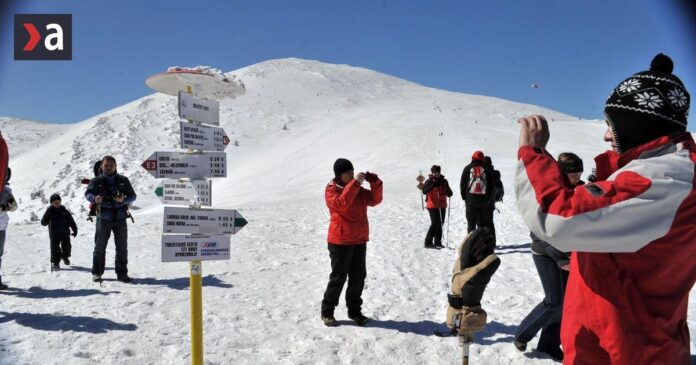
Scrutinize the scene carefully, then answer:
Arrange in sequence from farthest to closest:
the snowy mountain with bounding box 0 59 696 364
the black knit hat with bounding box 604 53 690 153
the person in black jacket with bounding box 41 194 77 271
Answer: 1. the person in black jacket with bounding box 41 194 77 271
2. the snowy mountain with bounding box 0 59 696 364
3. the black knit hat with bounding box 604 53 690 153

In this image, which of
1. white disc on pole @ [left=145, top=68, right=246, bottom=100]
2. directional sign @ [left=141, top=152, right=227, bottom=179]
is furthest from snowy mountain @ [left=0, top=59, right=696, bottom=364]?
white disc on pole @ [left=145, top=68, right=246, bottom=100]

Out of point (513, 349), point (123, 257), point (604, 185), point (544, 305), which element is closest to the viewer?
point (604, 185)

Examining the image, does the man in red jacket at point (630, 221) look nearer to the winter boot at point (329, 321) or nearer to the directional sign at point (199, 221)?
the directional sign at point (199, 221)

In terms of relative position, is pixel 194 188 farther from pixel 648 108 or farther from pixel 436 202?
pixel 436 202

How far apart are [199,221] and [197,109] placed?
0.90m

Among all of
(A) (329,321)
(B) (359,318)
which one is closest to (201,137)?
(A) (329,321)

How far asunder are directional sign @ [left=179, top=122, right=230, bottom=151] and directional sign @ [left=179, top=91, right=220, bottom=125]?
2.5 inches

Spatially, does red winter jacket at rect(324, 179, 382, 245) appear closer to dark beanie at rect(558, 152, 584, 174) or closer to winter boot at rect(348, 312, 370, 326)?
winter boot at rect(348, 312, 370, 326)

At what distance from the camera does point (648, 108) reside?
5.50ft

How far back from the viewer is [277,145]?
4288cm

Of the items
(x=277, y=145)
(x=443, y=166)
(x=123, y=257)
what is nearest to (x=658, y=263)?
(x=123, y=257)

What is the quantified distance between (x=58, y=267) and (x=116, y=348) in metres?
4.73

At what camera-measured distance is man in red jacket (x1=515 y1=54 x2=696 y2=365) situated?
1.52 m

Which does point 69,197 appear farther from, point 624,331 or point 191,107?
point 624,331
